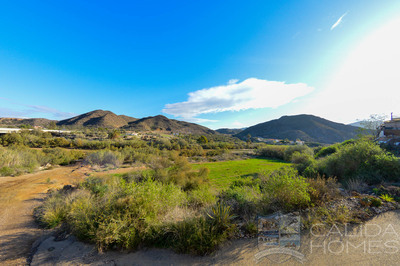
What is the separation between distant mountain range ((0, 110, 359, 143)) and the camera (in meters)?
65.9

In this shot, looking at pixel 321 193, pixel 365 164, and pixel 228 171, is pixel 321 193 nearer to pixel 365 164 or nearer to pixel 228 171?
pixel 365 164

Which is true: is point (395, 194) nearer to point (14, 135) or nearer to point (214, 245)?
point (214, 245)

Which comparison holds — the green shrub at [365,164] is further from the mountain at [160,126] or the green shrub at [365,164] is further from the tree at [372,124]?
the mountain at [160,126]

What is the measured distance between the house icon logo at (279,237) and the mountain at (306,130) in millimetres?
78363

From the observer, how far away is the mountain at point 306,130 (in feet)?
211

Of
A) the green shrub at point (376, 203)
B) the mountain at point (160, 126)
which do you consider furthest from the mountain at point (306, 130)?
the green shrub at point (376, 203)

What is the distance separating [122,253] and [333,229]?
5.51m

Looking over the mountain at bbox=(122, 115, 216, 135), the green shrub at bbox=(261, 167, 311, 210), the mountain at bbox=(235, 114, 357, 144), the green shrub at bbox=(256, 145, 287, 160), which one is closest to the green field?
the green shrub at bbox=(261, 167, 311, 210)

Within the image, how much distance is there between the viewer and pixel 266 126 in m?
91.9

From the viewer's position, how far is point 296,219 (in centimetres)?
396

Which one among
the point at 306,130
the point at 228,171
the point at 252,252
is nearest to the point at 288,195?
the point at 252,252

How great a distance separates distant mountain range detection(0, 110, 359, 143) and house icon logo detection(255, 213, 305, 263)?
70824 millimetres

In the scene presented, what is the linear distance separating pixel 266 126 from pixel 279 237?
98274mm

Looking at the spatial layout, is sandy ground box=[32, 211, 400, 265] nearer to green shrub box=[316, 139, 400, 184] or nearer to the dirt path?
the dirt path
